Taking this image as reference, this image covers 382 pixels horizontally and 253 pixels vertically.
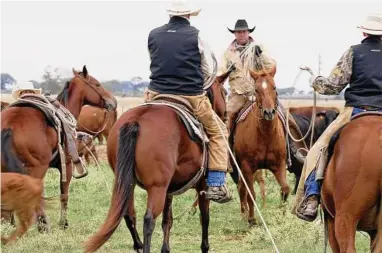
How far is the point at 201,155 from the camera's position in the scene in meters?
8.84

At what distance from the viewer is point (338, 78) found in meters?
7.54

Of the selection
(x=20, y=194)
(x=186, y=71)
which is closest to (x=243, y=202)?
(x=186, y=71)

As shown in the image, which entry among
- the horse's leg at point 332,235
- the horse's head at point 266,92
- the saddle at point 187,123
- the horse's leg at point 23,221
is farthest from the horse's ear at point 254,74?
the horse's leg at point 23,221

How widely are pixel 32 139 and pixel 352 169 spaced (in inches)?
183

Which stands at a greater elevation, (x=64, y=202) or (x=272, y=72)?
(x=272, y=72)

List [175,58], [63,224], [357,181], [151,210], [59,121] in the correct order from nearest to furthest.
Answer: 1. [357,181]
2. [151,210]
3. [175,58]
4. [59,121]
5. [63,224]

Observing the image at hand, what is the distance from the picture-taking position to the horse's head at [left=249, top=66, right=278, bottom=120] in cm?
1087

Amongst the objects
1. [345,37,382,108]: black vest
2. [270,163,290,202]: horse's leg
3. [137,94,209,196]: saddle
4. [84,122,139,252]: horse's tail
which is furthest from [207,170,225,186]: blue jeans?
[270,163,290,202]: horse's leg

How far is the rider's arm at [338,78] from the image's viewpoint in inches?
293

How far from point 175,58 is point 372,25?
228 cm

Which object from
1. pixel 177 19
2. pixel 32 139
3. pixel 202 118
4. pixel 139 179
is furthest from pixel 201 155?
pixel 32 139

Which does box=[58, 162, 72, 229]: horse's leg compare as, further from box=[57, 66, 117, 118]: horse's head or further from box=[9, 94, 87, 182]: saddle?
box=[57, 66, 117, 118]: horse's head

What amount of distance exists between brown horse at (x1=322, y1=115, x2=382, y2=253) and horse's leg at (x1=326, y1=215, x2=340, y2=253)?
342 millimetres

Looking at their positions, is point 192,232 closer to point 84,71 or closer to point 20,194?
point 84,71
